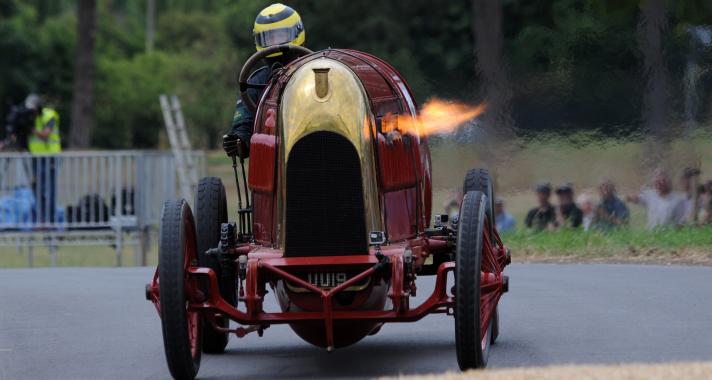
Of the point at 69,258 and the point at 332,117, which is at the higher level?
the point at 332,117

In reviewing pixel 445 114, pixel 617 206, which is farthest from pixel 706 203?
pixel 445 114

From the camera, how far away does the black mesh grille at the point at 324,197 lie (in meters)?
7.86

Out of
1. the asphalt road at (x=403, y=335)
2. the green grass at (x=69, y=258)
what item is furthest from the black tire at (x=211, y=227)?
the green grass at (x=69, y=258)

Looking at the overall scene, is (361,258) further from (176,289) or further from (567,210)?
(567,210)

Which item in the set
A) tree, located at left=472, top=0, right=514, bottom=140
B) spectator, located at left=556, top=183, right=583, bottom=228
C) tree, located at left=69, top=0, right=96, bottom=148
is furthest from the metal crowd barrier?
tree, located at left=69, top=0, right=96, bottom=148

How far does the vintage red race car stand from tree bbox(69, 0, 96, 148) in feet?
94.2

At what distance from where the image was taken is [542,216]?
17219 mm

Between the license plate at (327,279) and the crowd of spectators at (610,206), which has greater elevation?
the crowd of spectators at (610,206)

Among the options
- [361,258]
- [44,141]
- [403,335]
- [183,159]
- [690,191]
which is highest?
[44,141]

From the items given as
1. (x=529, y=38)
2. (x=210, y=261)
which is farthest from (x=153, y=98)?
(x=210, y=261)

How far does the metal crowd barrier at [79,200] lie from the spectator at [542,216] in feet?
16.9

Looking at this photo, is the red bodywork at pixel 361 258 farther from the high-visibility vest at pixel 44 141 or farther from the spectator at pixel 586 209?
the high-visibility vest at pixel 44 141

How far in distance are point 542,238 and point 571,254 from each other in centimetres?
98

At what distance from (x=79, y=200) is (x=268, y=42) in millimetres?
10759
